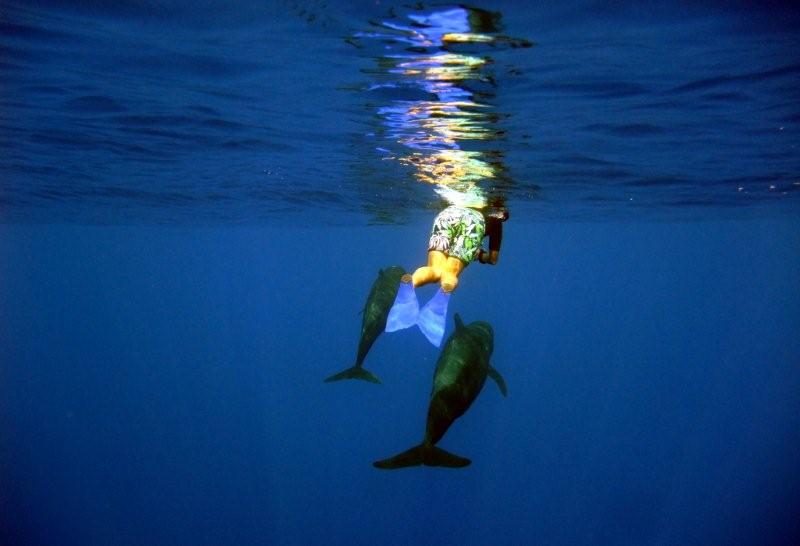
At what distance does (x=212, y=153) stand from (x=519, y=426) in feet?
199

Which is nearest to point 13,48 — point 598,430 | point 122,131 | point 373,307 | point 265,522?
point 122,131

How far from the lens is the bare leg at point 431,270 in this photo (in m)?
7.05

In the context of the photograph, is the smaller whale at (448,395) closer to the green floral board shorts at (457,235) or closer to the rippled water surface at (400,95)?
the green floral board shorts at (457,235)

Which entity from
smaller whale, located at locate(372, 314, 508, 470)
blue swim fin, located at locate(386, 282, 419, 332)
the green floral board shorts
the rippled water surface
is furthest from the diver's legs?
the rippled water surface

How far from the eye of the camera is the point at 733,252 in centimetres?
6931

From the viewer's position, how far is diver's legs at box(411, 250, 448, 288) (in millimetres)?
7055

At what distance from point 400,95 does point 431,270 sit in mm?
4025

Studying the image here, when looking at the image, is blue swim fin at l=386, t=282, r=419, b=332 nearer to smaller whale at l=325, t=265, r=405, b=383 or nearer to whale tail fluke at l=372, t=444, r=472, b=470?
whale tail fluke at l=372, t=444, r=472, b=470

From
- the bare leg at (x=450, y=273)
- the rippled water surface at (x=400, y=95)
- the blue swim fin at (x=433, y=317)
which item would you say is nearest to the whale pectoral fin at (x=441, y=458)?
the blue swim fin at (x=433, y=317)

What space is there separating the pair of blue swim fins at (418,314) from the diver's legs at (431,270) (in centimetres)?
23

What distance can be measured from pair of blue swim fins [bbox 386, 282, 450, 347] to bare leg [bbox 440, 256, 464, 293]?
0.41m

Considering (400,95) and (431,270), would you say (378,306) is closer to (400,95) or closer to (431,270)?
(431,270)

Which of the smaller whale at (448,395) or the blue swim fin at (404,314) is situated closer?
the blue swim fin at (404,314)

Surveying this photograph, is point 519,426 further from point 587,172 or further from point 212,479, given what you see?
point 587,172
